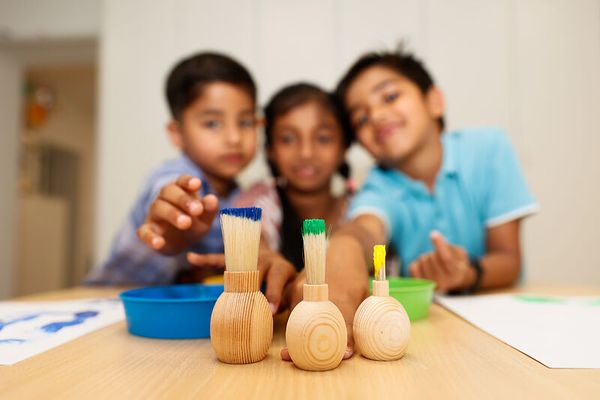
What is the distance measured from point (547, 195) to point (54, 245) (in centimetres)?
401

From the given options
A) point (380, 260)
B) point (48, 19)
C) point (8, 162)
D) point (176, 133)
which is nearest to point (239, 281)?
point (380, 260)

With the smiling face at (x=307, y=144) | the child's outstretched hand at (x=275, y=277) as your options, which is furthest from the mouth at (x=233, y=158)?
the child's outstretched hand at (x=275, y=277)

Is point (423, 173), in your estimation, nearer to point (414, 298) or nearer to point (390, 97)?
point (390, 97)

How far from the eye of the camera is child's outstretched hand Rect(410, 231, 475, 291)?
0.77m

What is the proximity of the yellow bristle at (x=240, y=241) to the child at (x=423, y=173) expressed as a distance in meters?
0.62

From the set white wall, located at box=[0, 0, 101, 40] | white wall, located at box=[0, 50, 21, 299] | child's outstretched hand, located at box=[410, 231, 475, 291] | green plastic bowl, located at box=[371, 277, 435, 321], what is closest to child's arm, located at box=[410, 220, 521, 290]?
child's outstretched hand, located at box=[410, 231, 475, 291]

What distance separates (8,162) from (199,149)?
4.42ft

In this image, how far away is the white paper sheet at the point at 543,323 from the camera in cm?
41

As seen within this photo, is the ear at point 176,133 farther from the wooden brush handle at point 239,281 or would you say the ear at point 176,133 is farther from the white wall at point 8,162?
the white wall at point 8,162

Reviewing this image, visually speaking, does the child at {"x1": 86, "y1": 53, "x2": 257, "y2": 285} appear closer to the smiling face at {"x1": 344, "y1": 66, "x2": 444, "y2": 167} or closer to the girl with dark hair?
the girl with dark hair

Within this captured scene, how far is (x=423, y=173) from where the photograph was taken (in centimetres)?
116

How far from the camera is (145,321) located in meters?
0.49

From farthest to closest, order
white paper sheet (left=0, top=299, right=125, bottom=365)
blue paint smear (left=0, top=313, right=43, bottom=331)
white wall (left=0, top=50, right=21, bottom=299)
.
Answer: white wall (left=0, top=50, right=21, bottom=299), blue paint smear (left=0, top=313, right=43, bottom=331), white paper sheet (left=0, top=299, right=125, bottom=365)

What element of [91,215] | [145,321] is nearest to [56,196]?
[91,215]
